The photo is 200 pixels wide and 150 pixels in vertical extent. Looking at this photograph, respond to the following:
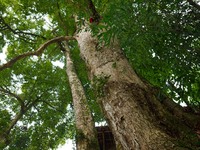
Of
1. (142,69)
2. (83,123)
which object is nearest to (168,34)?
(142,69)

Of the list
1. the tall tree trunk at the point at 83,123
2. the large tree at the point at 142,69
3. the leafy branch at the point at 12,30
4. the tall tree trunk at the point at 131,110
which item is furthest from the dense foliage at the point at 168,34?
the leafy branch at the point at 12,30

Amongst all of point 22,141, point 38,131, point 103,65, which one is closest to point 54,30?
point 38,131

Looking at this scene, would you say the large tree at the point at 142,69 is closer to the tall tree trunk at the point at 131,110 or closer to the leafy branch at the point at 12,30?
the tall tree trunk at the point at 131,110

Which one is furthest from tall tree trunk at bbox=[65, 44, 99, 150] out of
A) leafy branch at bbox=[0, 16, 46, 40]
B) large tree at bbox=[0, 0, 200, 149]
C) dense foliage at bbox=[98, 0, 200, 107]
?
leafy branch at bbox=[0, 16, 46, 40]

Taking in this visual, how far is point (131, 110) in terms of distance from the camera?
2.54 m

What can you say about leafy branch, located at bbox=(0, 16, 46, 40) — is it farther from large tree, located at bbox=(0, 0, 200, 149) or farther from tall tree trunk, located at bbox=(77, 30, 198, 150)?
tall tree trunk, located at bbox=(77, 30, 198, 150)

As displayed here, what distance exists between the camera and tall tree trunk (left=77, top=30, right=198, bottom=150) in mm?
2178

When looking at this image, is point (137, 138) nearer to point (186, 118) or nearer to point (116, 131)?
point (116, 131)

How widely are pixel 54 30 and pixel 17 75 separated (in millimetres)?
→ 3381

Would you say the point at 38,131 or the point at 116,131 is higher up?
the point at 38,131

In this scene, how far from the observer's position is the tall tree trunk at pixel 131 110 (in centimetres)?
218

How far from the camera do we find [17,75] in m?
13.0

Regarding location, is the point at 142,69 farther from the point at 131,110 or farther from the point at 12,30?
the point at 12,30

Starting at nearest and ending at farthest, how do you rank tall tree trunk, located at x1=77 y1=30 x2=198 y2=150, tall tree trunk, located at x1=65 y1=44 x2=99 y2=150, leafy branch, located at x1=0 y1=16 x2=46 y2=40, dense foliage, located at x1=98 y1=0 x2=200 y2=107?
tall tree trunk, located at x1=77 y1=30 x2=198 y2=150, dense foliage, located at x1=98 y1=0 x2=200 y2=107, tall tree trunk, located at x1=65 y1=44 x2=99 y2=150, leafy branch, located at x1=0 y1=16 x2=46 y2=40
